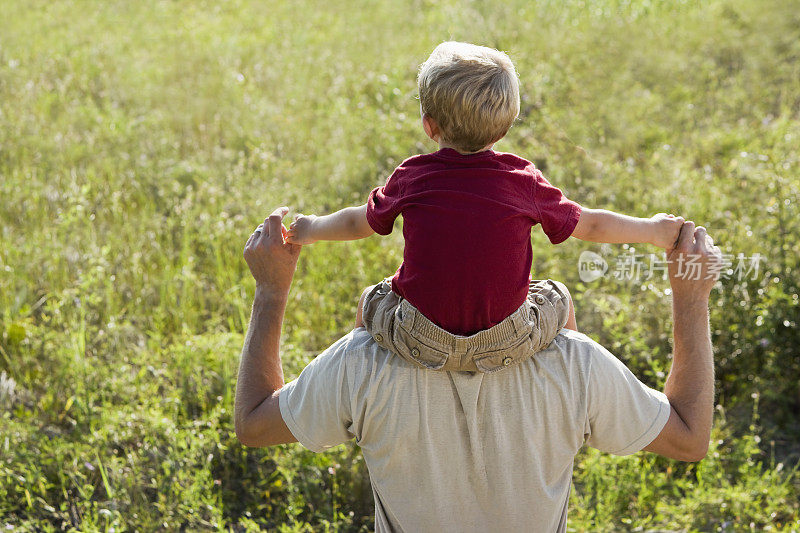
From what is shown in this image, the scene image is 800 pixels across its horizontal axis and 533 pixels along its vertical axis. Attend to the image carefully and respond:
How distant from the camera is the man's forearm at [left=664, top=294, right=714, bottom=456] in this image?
2123 mm

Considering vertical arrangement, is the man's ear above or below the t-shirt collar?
above

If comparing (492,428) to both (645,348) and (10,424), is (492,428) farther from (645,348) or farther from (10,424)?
(10,424)

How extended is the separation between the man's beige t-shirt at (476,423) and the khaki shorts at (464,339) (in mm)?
47

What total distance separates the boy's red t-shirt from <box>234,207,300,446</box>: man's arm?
1.24 ft

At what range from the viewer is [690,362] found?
7.09 ft

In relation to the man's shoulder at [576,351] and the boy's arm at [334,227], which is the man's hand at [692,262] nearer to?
the man's shoulder at [576,351]

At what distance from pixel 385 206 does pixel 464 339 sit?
37 cm

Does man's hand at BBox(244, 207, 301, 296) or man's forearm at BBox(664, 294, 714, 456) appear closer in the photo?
man's forearm at BBox(664, 294, 714, 456)

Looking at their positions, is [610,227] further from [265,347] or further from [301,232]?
[265,347]

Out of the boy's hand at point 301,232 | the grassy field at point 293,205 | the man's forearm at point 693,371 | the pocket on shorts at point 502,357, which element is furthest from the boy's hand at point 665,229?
the grassy field at point 293,205

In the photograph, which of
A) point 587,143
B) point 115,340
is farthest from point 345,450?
point 587,143

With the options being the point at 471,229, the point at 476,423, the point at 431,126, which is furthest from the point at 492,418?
the point at 431,126

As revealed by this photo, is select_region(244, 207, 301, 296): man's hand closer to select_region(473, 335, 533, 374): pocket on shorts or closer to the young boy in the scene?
the young boy

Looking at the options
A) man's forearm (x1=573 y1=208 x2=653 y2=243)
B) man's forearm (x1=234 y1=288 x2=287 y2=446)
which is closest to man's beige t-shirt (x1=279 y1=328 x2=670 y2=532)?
man's forearm (x1=234 y1=288 x2=287 y2=446)
